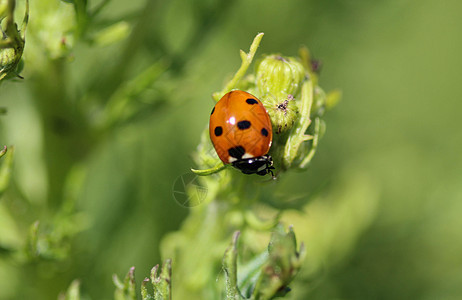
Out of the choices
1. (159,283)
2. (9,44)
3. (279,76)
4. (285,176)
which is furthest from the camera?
(285,176)

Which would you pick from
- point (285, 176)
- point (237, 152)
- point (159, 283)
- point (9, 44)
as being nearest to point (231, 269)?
point (159, 283)

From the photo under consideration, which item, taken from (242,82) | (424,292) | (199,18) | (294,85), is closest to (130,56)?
(199,18)

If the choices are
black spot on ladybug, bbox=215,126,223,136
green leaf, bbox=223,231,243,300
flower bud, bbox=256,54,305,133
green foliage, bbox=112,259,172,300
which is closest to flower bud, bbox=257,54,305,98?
flower bud, bbox=256,54,305,133

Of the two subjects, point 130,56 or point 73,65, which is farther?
point 73,65

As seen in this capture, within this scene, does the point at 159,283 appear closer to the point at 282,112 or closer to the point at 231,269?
the point at 231,269

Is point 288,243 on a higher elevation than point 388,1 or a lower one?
lower

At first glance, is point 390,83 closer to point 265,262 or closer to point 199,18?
point 199,18

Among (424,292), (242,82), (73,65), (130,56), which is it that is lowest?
(424,292)
